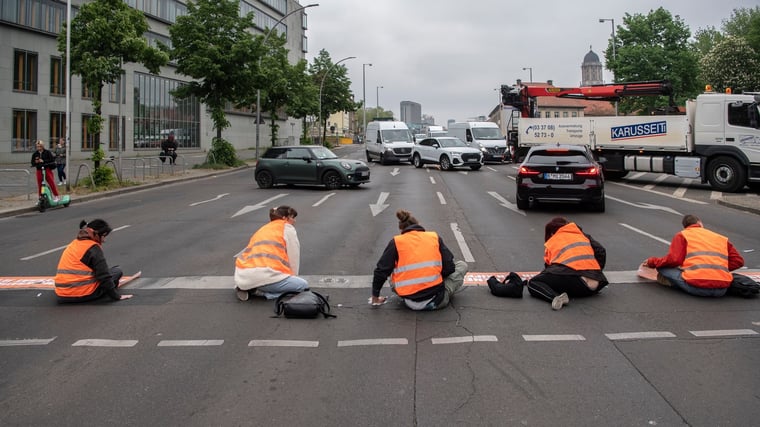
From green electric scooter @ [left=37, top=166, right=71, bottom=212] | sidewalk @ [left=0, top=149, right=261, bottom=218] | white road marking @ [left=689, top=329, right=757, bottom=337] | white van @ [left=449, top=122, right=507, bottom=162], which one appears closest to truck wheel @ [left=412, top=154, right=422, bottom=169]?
white van @ [left=449, top=122, right=507, bottom=162]

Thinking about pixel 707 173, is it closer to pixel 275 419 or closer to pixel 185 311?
pixel 185 311

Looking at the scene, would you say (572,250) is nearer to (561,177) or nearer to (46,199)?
Answer: (561,177)

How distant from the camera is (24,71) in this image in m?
34.2

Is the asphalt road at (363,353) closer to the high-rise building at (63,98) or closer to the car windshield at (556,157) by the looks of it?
the car windshield at (556,157)

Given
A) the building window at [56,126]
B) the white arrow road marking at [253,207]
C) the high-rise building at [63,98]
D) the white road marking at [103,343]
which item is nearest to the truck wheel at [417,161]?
the high-rise building at [63,98]

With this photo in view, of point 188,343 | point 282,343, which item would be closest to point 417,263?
point 282,343

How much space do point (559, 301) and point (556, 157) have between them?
8537 millimetres

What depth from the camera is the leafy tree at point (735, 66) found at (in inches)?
1802

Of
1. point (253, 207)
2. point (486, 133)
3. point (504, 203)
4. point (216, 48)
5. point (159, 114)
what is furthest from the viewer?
point (159, 114)

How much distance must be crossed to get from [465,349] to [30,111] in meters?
36.0

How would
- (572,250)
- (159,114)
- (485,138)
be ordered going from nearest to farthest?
(572,250) < (485,138) < (159,114)

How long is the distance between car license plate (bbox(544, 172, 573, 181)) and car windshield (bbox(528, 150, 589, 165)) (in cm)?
26

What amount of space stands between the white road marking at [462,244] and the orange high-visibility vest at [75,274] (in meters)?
5.23

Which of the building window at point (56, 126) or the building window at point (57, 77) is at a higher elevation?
the building window at point (57, 77)
